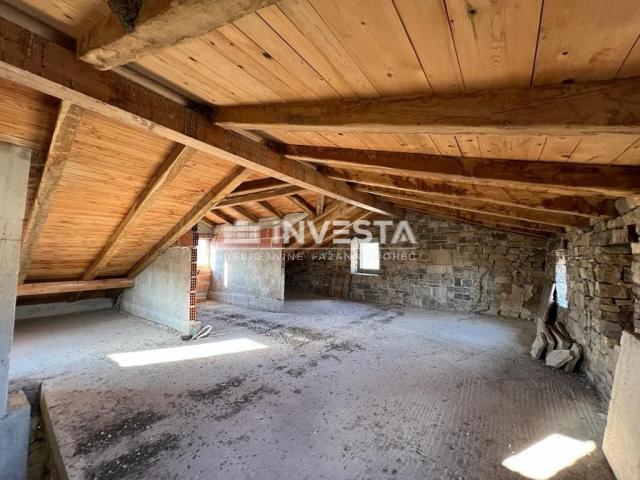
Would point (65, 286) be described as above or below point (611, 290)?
below

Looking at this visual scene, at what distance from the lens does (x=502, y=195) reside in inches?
118

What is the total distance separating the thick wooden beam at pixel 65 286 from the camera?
175 inches

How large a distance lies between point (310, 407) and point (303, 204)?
4139 millimetres

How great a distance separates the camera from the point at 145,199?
10.9ft

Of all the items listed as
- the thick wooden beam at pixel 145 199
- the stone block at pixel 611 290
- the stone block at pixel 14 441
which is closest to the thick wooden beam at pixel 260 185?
the thick wooden beam at pixel 145 199

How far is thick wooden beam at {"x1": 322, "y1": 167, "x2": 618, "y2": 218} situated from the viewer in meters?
2.54

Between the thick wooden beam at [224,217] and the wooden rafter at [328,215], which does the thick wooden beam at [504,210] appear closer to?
the wooden rafter at [328,215]

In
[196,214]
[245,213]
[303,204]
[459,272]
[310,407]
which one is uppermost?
[303,204]

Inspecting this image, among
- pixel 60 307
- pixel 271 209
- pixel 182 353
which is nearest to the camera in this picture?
pixel 182 353

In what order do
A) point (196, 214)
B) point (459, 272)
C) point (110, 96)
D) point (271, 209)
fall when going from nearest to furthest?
point (110, 96), point (196, 214), point (271, 209), point (459, 272)

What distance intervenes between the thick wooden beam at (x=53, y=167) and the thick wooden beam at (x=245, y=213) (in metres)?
3.75

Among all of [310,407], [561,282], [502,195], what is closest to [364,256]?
[561,282]

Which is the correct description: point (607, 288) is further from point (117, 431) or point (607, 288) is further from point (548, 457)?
point (117, 431)

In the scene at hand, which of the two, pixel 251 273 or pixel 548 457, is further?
pixel 251 273
